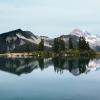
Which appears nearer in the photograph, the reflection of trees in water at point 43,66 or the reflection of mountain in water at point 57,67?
the reflection of mountain in water at point 57,67

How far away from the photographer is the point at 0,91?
4384 cm

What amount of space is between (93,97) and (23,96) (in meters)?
7.71

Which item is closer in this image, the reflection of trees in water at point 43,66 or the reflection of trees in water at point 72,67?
the reflection of trees in water at point 72,67

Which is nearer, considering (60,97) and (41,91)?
(60,97)

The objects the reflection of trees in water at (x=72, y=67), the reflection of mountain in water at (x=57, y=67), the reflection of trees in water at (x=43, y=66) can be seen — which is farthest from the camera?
the reflection of trees in water at (x=43, y=66)

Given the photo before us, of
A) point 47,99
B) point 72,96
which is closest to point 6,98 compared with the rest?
point 47,99

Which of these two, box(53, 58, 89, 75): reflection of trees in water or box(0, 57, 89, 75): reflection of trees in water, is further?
box(0, 57, 89, 75): reflection of trees in water

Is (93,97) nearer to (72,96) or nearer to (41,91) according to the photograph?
(72,96)

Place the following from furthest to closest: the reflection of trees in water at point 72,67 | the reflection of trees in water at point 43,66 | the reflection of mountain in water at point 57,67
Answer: the reflection of trees in water at point 43,66 < the reflection of mountain in water at point 57,67 < the reflection of trees in water at point 72,67

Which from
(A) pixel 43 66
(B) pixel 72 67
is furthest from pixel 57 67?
Result: (A) pixel 43 66

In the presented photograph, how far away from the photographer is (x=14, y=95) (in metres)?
39.5

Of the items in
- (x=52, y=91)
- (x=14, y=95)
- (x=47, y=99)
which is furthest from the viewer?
(x=52, y=91)

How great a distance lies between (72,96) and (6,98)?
7.18m

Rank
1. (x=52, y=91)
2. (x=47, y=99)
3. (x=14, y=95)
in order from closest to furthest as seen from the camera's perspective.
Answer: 1. (x=47, y=99)
2. (x=14, y=95)
3. (x=52, y=91)
